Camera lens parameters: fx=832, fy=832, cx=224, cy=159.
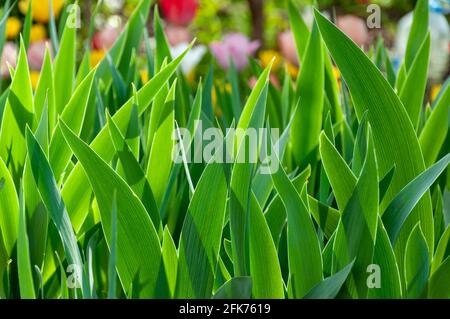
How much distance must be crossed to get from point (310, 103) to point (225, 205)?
0.35 meters

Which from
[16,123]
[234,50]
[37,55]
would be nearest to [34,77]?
[37,55]

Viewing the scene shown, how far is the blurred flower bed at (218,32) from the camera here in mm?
1747

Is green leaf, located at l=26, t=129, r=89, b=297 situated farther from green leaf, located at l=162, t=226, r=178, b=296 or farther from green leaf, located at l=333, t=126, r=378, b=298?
green leaf, located at l=333, t=126, r=378, b=298

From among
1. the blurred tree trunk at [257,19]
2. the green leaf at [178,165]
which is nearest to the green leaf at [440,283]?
the green leaf at [178,165]

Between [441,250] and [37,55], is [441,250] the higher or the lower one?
the lower one

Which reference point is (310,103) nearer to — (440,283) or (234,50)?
(440,283)

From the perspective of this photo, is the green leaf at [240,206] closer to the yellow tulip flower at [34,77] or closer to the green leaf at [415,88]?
the green leaf at [415,88]

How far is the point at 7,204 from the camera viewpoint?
23.8 inches

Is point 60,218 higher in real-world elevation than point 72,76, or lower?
lower

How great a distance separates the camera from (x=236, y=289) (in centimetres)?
50

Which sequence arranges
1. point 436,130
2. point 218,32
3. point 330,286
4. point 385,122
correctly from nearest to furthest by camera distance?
point 330,286
point 385,122
point 436,130
point 218,32

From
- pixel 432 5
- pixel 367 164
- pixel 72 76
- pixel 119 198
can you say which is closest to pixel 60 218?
pixel 119 198
